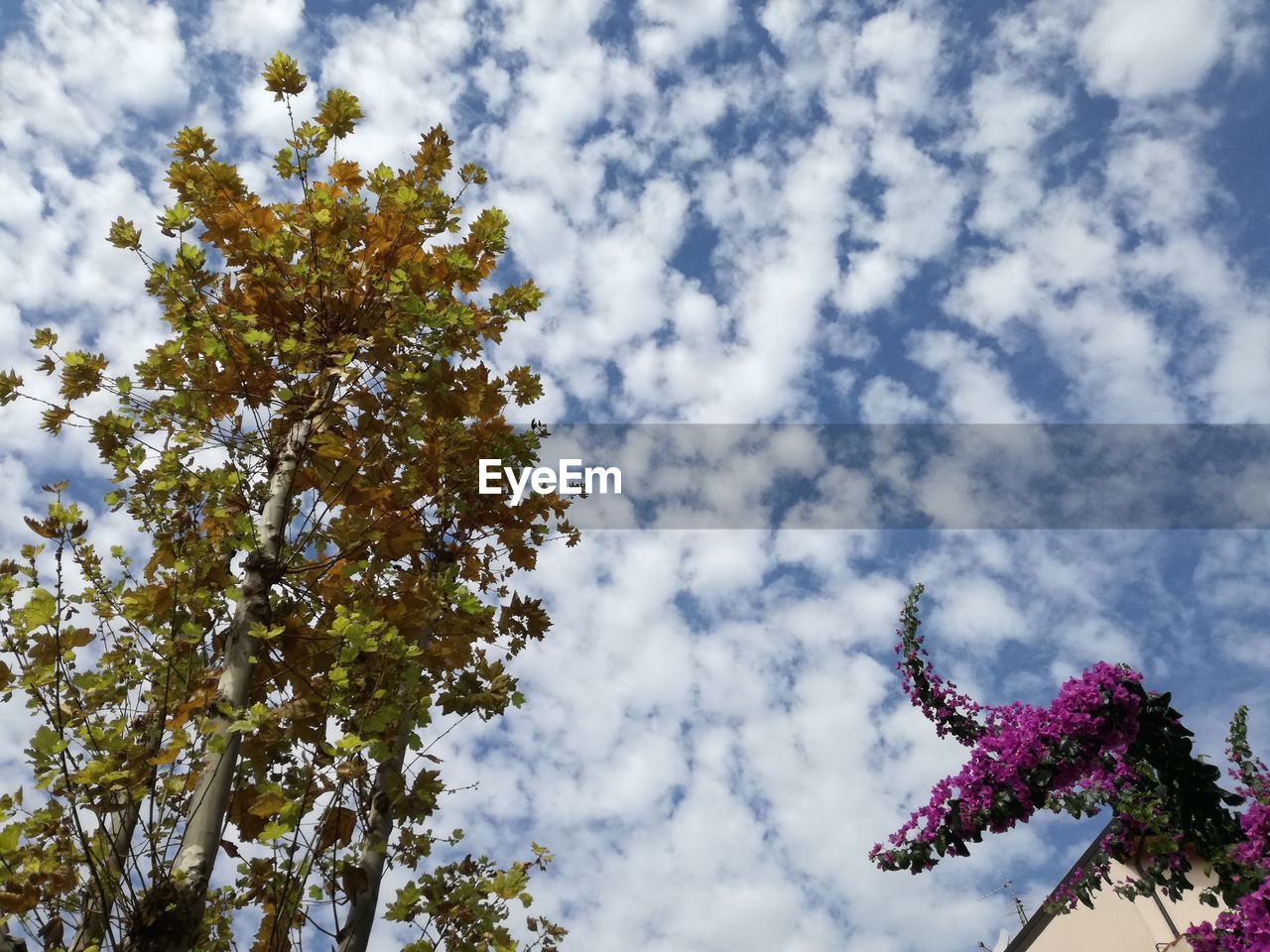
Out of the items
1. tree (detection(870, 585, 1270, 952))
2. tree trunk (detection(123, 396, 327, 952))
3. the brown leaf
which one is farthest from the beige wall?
tree trunk (detection(123, 396, 327, 952))

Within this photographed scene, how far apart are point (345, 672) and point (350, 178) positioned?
375 cm

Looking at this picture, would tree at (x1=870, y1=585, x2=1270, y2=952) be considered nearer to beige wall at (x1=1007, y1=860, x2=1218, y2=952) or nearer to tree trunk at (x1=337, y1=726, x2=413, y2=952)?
tree trunk at (x1=337, y1=726, x2=413, y2=952)

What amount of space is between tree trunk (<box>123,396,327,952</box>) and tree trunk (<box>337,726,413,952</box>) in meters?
0.66

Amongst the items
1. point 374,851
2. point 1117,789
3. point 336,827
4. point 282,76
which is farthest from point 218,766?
point 1117,789

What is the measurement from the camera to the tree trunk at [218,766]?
8.21ft

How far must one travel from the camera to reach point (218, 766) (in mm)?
2838

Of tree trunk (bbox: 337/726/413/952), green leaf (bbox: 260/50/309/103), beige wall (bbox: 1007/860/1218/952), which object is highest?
green leaf (bbox: 260/50/309/103)

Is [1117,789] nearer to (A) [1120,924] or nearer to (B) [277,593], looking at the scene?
(B) [277,593]

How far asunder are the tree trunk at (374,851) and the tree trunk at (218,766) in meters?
0.66

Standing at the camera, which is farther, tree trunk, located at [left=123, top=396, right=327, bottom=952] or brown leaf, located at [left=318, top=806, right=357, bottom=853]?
brown leaf, located at [left=318, top=806, right=357, bottom=853]

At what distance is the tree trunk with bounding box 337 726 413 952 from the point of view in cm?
327

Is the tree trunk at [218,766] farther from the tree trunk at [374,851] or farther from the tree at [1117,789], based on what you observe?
the tree at [1117,789]

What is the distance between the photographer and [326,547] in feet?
12.6

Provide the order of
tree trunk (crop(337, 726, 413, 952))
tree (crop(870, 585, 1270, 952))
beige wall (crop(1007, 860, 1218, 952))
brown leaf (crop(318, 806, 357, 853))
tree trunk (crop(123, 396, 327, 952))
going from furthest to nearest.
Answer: beige wall (crop(1007, 860, 1218, 952)) < tree (crop(870, 585, 1270, 952)) < tree trunk (crop(337, 726, 413, 952)) < brown leaf (crop(318, 806, 357, 853)) < tree trunk (crop(123, 396, 327, 952))
